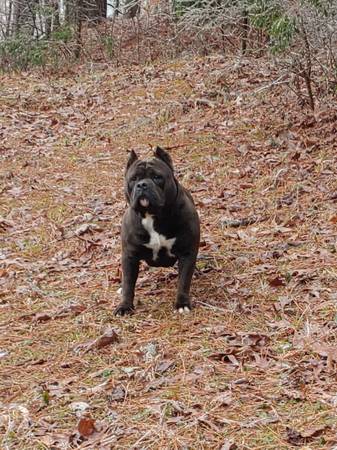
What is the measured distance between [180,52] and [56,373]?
11344 millimetres

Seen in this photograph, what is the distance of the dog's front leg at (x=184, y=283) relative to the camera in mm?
5043

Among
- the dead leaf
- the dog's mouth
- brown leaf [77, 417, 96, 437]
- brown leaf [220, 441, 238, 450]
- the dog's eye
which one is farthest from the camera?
the dog's eye

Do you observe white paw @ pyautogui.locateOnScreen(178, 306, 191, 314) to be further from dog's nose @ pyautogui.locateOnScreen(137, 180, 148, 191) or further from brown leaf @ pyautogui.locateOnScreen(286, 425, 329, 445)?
brown leaf @ pyautogui.locateOnScreen(286, 425, 329, 445)

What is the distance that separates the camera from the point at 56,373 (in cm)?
434

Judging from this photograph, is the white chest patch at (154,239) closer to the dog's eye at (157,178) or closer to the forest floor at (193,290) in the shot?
the dog's eye at (157,178)

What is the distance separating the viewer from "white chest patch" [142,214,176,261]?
502 cm

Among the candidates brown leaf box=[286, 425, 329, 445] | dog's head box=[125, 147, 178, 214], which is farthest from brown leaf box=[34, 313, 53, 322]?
brown leaf box=[286, 425, 329, 445]

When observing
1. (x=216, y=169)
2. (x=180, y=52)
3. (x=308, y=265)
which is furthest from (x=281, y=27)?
(x=180, y=52)

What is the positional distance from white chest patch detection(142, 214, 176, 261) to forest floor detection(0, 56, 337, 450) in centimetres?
47

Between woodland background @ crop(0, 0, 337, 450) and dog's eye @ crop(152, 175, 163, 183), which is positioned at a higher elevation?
dog's eye @ crop(152, 175, 163, 183)

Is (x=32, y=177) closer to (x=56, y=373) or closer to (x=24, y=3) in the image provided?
(x=56, y=373)

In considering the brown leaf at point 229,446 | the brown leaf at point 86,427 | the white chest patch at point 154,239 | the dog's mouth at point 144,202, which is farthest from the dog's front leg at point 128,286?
the brown leaf at point 229,446

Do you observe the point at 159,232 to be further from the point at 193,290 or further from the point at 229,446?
the point at 229,446

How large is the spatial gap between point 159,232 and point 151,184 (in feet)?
1.24
